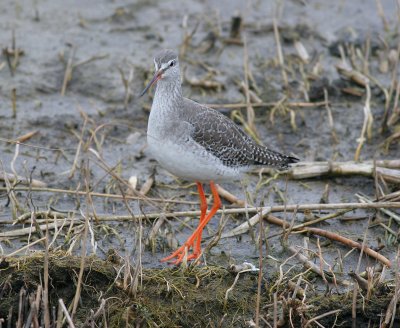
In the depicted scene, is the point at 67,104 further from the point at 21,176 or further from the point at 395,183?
the point at 395,183

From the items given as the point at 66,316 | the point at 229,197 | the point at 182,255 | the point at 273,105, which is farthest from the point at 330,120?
the point at 66,316

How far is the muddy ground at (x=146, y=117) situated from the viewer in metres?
7.73

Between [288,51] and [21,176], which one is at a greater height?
[288,51]

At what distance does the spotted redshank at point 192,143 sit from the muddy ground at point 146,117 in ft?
1.16

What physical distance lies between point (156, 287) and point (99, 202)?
7.06 ft

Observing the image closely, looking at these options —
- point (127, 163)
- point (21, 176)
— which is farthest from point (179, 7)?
point (21, 176)

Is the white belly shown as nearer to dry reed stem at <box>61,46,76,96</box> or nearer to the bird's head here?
the bird's head

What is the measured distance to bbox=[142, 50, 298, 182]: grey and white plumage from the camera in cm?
807

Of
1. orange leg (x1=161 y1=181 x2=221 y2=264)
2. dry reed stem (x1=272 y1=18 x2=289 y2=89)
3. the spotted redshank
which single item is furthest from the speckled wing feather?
dry reed stem (x1=272 y1=18 x2=289 y2=89)

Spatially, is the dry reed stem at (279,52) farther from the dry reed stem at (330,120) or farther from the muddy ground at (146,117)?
the dry reed stem at (330,120)

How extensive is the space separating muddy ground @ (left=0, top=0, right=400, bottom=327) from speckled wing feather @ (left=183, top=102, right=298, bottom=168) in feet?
2.29

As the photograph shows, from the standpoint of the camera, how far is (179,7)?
546 inches

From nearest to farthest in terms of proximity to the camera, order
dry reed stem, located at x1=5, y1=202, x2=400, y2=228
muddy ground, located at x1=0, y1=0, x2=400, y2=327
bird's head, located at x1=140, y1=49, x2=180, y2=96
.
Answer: muddy ground, located at x1=0, y1=0, x2=400, y2=327 < bird's head, located at x1=140, y1=49, x2=180, y2=96 < dry reed stem, located at x1=5, y1=202, x2=400, y2=228

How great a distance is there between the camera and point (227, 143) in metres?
8.62
